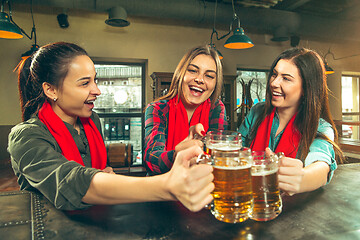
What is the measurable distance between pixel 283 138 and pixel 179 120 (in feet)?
2.36

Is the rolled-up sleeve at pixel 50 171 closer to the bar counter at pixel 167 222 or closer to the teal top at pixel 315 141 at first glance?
the bar counter at pixel 167 222

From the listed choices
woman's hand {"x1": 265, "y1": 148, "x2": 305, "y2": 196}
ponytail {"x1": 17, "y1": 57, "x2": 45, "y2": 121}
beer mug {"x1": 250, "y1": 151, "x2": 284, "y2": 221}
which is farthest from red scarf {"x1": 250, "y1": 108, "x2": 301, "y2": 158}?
ponytail {"x1": 17, "y1": 57, "x2": 45, "y2": 121}

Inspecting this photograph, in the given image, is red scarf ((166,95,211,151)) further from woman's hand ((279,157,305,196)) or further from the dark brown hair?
woman's hand ((279,157,305,196))

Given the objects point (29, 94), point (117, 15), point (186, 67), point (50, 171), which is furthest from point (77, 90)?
point (117, 15)

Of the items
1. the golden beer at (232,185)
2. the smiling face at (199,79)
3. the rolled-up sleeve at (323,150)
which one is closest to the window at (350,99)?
the rolled-up sleeve at (323,150)

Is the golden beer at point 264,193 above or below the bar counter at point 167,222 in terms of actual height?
Result: above

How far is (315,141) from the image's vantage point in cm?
143

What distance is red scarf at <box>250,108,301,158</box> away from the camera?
1605mm

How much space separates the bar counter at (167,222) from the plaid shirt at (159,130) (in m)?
0.49

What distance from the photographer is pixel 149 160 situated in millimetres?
1521

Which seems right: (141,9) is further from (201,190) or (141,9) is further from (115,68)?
(201,190)

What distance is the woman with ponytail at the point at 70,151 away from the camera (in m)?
0.70

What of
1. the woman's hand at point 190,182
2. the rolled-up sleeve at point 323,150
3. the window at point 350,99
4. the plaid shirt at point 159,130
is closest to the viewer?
the woman's hand at point 190,182

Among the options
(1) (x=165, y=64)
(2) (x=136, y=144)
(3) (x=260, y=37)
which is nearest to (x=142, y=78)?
(1) (x=165, y=64)
